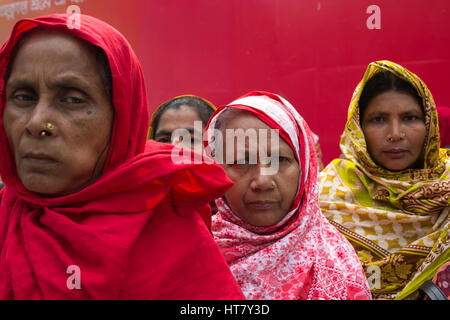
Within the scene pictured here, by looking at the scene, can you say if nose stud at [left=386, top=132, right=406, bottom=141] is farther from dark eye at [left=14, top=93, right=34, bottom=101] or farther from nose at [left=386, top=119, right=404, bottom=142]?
dark eye at [left=14, top=93, right=34, bottom=101]

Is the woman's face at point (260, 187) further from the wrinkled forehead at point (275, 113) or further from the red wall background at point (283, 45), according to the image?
the red wall background at point (283, 45)

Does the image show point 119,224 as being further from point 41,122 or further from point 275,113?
point 275,113

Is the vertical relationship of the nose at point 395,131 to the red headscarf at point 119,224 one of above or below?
above

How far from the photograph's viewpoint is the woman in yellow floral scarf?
7.36 feet

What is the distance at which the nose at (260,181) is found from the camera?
1.69m

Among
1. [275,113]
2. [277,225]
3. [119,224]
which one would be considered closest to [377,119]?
[275,113]

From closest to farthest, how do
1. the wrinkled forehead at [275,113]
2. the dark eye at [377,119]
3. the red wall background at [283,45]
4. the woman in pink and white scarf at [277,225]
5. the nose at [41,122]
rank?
the nose at [41,122] < the woman in pink and white scarf at [277,225] < the wrinkled forehead at [275,113] < the dark eye at [377,119] < the red wall background at [283,45]

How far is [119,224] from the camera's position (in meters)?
1.18

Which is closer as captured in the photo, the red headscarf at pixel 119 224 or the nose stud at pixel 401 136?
the red headscarf at pixel 119 224

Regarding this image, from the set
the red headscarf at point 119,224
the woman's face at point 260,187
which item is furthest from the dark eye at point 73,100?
the woman's face at point 260,187

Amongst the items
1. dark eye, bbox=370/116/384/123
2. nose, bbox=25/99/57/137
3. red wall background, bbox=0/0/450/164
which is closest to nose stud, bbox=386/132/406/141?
dark eye, bbox=370/116/384/123

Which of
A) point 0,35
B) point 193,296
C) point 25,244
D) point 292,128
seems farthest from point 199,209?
point 0,35

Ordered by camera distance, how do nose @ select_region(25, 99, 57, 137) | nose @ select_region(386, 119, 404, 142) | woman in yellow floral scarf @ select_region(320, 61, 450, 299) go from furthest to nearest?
1. nose @ select_region(386, 119, 404, 142)
2. woman in yellow floral scarf @ select_region(320, 61, 450, 299)
3. nose @ select_region(25, 99, 57, 137)

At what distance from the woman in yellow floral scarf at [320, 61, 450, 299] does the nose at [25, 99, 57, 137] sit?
6.14 feet
